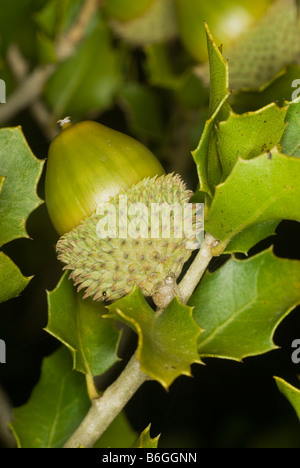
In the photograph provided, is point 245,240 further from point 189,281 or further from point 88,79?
point 88,79

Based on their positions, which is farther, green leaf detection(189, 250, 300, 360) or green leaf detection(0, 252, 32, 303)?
green leaf detection(189, 250, 300, 360)

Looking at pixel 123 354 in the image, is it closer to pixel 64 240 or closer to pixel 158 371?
pixel 64 240

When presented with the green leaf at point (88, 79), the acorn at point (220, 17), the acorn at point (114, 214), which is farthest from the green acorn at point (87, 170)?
the green leaf at point (88, 79)

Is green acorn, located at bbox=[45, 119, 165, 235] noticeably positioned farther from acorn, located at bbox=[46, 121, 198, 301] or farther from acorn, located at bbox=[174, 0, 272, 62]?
acorn, located at bbox=[174, 0, 272, 62]

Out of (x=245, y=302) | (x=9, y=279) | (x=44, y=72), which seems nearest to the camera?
(x=9, y=279)

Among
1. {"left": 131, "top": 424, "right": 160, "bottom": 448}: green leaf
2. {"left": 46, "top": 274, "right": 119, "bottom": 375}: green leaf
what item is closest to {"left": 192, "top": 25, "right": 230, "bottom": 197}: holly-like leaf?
{"left": 46, "top": 274, "right": 119, "bottom": 375}: green leaf

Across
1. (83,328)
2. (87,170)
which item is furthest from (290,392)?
(87,170)
